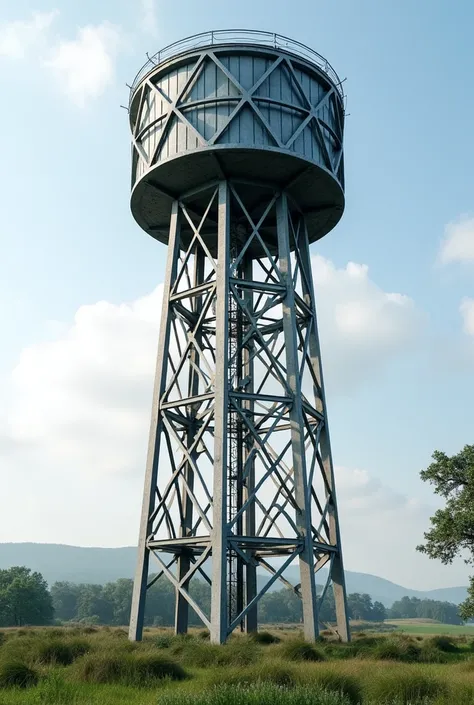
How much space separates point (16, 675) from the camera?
14.0 m

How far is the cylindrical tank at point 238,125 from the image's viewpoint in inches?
913

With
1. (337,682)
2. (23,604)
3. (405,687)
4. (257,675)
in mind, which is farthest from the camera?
(23,604)

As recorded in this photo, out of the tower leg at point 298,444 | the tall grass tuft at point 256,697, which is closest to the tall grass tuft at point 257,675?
the tall grass tuft at point 256,697

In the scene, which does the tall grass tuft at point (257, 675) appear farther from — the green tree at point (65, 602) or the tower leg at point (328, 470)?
the green tree at point (65, 602)

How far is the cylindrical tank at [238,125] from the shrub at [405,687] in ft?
50.9

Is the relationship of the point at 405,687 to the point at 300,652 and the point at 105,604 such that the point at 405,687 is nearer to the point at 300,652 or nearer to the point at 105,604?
the point at 300,652

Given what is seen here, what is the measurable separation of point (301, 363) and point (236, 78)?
9.35 metres

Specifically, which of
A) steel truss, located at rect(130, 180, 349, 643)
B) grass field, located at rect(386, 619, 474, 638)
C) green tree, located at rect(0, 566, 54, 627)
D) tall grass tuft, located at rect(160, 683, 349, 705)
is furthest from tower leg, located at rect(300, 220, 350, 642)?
green tree, located at rect(0, 566, 54, 627)

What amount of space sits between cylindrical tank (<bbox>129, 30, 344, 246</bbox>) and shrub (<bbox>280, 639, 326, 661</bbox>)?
14142mm

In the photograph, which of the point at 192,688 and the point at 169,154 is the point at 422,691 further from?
the point at 169,154

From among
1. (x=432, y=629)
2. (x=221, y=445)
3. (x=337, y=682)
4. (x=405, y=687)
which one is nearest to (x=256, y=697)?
(x=337, y=682)

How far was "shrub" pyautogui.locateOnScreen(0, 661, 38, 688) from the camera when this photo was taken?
13.8 metres

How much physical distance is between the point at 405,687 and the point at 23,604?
206 feet

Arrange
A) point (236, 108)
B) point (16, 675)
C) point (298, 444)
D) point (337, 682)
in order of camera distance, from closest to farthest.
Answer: point (337, 682) < point (16, 675) < point (298, 444) < point (236, 108)
